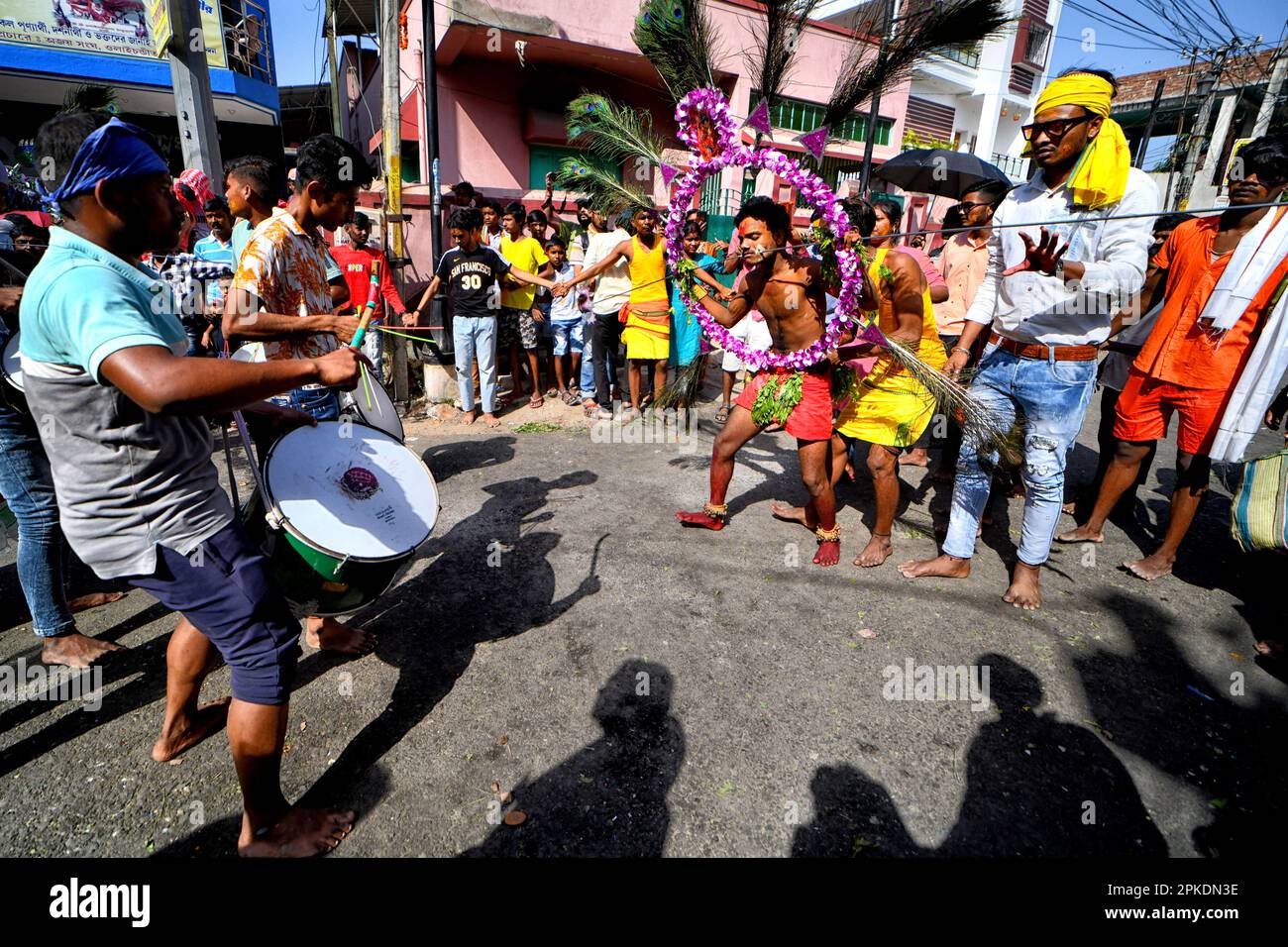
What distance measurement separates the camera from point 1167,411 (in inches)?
152

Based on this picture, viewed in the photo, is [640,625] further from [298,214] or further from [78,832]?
[298,214]

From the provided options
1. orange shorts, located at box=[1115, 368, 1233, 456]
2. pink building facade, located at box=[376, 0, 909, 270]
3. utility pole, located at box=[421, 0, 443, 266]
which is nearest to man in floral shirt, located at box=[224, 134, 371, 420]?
utility pole, located at box=[421, 0, 443, 266]

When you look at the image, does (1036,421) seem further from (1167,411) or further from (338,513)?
(338,513)

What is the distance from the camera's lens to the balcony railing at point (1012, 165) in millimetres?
20191

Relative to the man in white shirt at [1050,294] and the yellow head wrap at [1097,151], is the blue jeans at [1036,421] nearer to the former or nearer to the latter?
the man in white shirt at [1050,294]

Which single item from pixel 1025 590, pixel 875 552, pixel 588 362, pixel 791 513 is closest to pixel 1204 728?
pixel 1025 590

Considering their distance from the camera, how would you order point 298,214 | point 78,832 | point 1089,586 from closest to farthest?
1. point 78,832
2. point 298,214
3. point 1089,586

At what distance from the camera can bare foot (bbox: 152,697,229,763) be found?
2359 millimetres

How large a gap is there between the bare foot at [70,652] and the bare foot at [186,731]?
27.3 inches

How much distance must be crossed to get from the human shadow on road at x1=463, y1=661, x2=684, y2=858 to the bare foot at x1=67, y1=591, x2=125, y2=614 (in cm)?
264

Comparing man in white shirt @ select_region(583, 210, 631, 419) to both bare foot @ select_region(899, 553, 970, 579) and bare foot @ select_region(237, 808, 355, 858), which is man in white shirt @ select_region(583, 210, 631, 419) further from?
bare foot @ select_region(237, 808, 355, 858)
